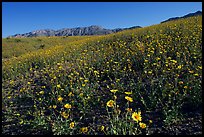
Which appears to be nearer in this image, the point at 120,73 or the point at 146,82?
the point at 146,82

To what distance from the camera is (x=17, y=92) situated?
859 cm

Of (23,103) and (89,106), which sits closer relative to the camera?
(89,106)

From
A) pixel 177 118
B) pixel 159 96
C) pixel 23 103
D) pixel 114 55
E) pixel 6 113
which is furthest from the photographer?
pixel 114 55

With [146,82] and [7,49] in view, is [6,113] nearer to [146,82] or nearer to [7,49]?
[146,82]

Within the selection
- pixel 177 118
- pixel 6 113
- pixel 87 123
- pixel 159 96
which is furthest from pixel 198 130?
pixel 6 113

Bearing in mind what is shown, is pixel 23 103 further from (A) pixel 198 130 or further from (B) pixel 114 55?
(A) pixel 198 130

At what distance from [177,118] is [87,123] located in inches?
67.2

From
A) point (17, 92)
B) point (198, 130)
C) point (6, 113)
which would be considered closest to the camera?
point (198, 130)

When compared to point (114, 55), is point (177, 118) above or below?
below

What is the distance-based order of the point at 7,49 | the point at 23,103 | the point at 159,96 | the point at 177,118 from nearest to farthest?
1. the point at 177,118
2. the point at 159,96
3. the point at 23,103
4. the point at 7,49

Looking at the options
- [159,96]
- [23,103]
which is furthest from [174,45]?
[23,103]

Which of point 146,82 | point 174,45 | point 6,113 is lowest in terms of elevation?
point 6,113

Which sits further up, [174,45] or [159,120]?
[174,45]

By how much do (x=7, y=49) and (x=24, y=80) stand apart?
14.0 meters
